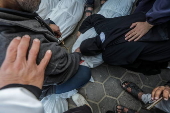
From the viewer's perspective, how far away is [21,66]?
55cm

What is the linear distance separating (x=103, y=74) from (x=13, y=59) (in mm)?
1373

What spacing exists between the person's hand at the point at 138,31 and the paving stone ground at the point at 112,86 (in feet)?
1.93

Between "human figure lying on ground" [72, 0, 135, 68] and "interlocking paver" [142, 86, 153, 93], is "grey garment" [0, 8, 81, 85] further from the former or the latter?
"interlocking paver" [142, 86, 153, 93]

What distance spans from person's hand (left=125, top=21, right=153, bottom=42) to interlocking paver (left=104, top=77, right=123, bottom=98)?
634mm

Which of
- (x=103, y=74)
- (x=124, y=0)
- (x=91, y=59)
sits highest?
(x=124, y=0)

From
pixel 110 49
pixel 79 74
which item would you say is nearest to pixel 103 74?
pixel 110 49

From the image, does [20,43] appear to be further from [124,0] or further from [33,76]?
[124,0]

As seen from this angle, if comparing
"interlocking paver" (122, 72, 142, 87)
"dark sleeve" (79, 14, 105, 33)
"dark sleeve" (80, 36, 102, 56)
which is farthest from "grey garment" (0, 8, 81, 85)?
"interlocking paver" (122, 72, 142, 87)

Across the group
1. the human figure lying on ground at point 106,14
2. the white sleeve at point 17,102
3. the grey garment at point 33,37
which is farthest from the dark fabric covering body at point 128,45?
the white sleeve at point 17,102

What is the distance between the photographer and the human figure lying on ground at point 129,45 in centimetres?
131

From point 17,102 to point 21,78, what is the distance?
0.13 meters

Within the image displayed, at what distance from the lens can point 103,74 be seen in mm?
1785

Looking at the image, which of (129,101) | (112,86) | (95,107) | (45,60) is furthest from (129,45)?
(45,60)

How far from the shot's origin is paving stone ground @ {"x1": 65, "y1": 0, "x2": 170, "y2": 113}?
1.61 m
